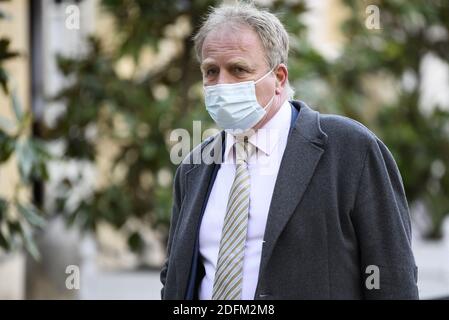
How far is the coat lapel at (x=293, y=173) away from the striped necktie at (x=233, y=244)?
110mm

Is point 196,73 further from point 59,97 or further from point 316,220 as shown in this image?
point 316,220

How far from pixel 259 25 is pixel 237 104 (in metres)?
0.30

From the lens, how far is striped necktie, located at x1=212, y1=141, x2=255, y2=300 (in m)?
3.09

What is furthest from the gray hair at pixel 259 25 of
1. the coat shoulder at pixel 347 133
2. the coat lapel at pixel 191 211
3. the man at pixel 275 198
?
the coat lapel at pixel 191 211

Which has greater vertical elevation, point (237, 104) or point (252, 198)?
point (237, 104)

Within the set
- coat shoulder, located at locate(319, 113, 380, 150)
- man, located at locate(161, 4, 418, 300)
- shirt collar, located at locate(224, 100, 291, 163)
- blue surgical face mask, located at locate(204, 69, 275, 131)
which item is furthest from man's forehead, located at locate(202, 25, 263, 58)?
coat shoulder, located at locate(319, 113, 380, 150)

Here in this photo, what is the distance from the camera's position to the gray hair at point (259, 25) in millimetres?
3258

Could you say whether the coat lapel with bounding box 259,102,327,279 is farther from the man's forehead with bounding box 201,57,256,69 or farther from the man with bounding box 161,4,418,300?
the man's forehead with bounding box 201,57,256,69

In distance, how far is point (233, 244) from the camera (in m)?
3.12

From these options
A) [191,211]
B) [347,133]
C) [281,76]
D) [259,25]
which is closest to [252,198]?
[191,211]

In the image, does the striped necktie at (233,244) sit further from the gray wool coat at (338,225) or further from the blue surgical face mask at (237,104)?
the blue surgical face mask at (237,104)

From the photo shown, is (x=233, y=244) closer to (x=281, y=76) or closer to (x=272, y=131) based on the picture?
(x=272, y=131)

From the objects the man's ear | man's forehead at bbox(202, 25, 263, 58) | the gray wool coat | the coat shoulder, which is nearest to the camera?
the gray wool coat

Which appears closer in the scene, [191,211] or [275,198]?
[275,198]
